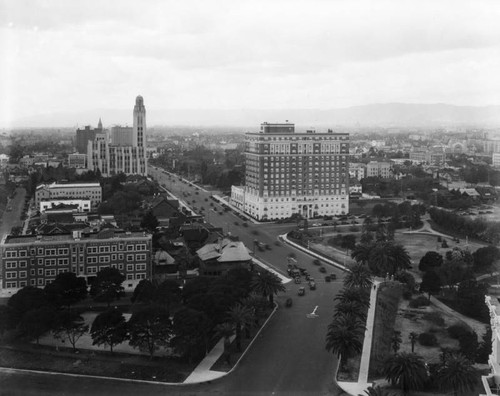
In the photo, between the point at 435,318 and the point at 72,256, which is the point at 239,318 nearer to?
the point at 435,318

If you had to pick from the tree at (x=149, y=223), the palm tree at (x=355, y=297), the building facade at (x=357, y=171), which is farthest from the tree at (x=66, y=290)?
the building facade at (x=357, y=171)

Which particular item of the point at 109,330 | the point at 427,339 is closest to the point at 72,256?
the point at 109,330

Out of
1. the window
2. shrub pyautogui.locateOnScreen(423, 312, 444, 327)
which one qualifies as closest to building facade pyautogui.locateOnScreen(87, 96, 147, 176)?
the window

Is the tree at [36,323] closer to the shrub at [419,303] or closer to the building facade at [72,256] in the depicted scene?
the building facade at [72,256]

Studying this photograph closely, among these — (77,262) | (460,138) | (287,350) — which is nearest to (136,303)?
(77,262)

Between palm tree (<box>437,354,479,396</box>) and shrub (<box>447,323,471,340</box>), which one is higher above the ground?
palm tree (<box>437,354,479,396</box>)

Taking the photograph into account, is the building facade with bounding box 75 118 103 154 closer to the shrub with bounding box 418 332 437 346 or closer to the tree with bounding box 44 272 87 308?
the tree with bounding box 44 272 87 308

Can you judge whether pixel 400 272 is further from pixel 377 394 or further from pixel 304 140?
pixel 304 140

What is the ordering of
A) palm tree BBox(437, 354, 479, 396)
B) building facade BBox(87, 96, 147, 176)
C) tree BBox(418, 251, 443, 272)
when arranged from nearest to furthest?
palm tree BBox(437, 354, 479, 396)
tree BBox(418, 251, 443, 272)
building facade BBox(87, 96, 147, 176)
